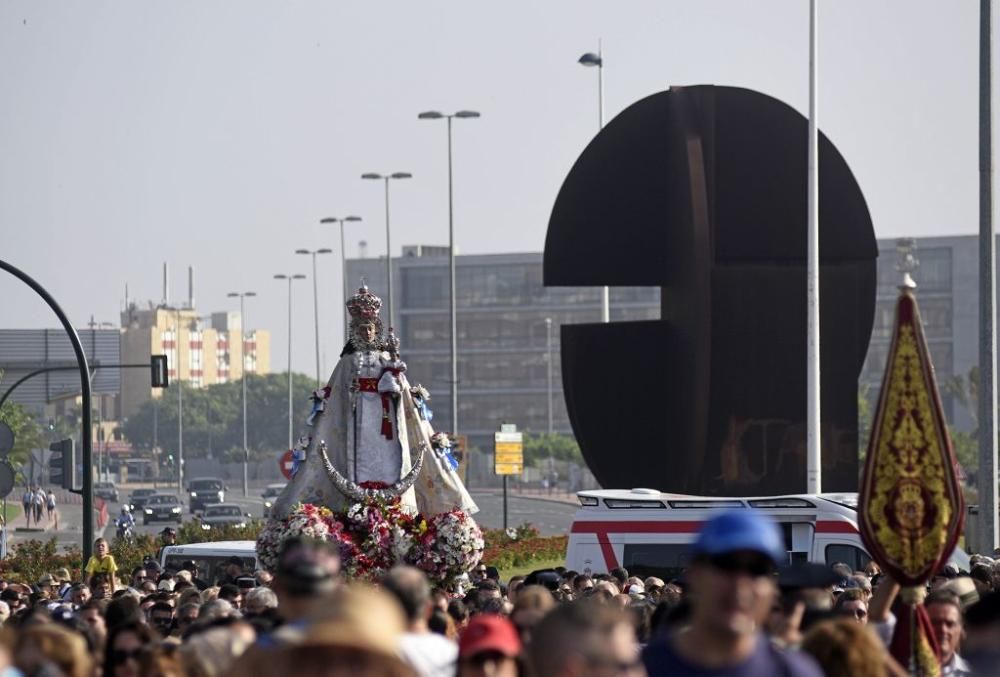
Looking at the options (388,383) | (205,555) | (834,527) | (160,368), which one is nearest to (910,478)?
(388,383)

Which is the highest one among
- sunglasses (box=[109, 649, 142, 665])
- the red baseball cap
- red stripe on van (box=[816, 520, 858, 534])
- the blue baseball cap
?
the blue baseball cap

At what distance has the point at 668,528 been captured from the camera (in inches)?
1032

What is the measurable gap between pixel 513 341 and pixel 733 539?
135544 mm

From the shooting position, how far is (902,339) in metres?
9.77

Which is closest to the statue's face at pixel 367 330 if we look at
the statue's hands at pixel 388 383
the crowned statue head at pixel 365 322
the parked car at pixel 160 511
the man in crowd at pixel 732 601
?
the crowned statue head at pixel 365 322

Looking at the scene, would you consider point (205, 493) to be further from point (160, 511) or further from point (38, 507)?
point (160, 511)

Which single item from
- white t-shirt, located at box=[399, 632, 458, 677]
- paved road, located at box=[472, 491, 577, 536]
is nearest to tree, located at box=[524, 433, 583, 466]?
paved road, located at box=[472, 491, 577, 536]

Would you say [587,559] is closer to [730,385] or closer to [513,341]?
[730,385]

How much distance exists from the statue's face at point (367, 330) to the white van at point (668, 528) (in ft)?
23.4

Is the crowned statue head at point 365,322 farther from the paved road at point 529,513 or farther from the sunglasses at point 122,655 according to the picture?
the paved road at point 529,513

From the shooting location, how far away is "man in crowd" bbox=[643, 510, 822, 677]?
21.2ft

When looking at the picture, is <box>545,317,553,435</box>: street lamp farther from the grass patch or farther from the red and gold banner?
the red and gold banner

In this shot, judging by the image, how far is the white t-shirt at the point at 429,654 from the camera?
7805 millimetres

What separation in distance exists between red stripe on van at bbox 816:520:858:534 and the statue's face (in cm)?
771
